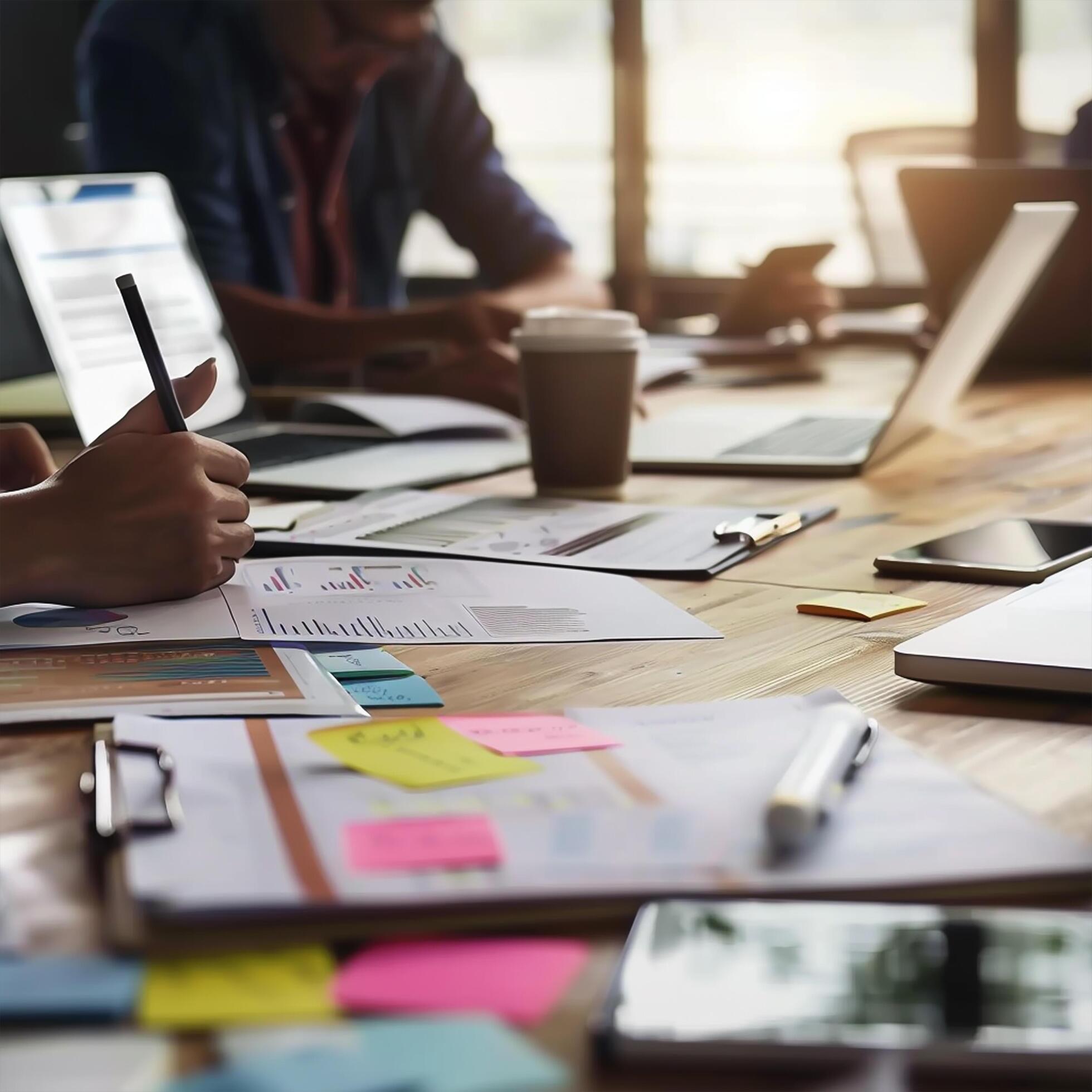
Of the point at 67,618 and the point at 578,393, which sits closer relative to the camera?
the point at 67,618

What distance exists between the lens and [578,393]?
1146mm

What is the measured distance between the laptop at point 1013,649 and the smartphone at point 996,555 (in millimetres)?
170

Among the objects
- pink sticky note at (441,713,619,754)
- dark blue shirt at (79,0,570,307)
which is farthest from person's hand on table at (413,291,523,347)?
pink sticky note at (441,713,619,754)

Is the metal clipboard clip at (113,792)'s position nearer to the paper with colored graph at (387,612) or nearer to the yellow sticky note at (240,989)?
the yellow sticky note at (240,989)

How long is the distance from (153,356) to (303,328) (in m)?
1.17

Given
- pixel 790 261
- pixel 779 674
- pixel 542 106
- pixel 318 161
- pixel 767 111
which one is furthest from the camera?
pixel 542 106

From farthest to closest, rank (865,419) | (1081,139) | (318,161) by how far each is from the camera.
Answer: (318,161), (1081,139), (865,419)

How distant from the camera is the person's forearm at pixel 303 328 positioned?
2.00 metres

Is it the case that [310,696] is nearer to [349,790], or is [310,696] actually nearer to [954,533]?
[349,790]

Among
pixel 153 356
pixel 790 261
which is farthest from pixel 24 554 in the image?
pixel 790 261

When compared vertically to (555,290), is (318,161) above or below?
above

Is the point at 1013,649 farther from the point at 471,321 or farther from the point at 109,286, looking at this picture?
the point at 471,321

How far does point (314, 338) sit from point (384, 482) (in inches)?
34.2

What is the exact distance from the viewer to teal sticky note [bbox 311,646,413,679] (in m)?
0.68
